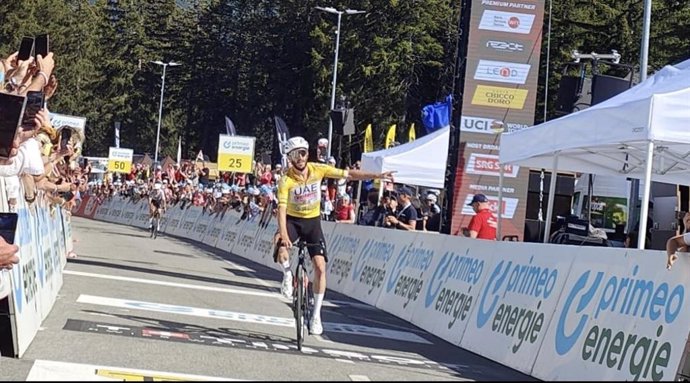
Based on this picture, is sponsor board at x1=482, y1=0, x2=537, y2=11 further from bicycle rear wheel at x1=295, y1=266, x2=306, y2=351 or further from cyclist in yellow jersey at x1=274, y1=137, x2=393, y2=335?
bicycle rear wheel at x1=295, y1=266, x2=306, y2=351

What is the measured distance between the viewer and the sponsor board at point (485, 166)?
848 inches

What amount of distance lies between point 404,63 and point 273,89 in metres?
15.8

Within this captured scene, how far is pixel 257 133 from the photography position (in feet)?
312

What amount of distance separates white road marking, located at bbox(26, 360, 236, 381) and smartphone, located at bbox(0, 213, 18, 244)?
108 centimetres

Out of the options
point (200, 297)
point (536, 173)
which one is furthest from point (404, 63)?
point (200, 297)

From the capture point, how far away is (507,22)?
21969 mm

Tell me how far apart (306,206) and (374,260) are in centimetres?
643

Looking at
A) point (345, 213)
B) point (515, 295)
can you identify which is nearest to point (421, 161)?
point (345, 213)

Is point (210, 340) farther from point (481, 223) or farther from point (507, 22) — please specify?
point (507, 22)

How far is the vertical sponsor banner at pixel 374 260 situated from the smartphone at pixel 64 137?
5.23 metres

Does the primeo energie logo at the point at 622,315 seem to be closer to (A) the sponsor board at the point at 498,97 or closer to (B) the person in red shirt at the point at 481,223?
(B) the person in red shirt at the point at 481,223

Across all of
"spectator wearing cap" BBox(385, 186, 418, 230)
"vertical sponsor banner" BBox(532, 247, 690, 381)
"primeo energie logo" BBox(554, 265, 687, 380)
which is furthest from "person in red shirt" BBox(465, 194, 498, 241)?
"primeo energie logo" BBox(554, 265, 687, 380)

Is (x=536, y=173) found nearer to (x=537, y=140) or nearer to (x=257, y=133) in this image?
(x=537, y=140)

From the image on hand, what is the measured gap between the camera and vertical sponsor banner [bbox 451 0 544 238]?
850 inches
